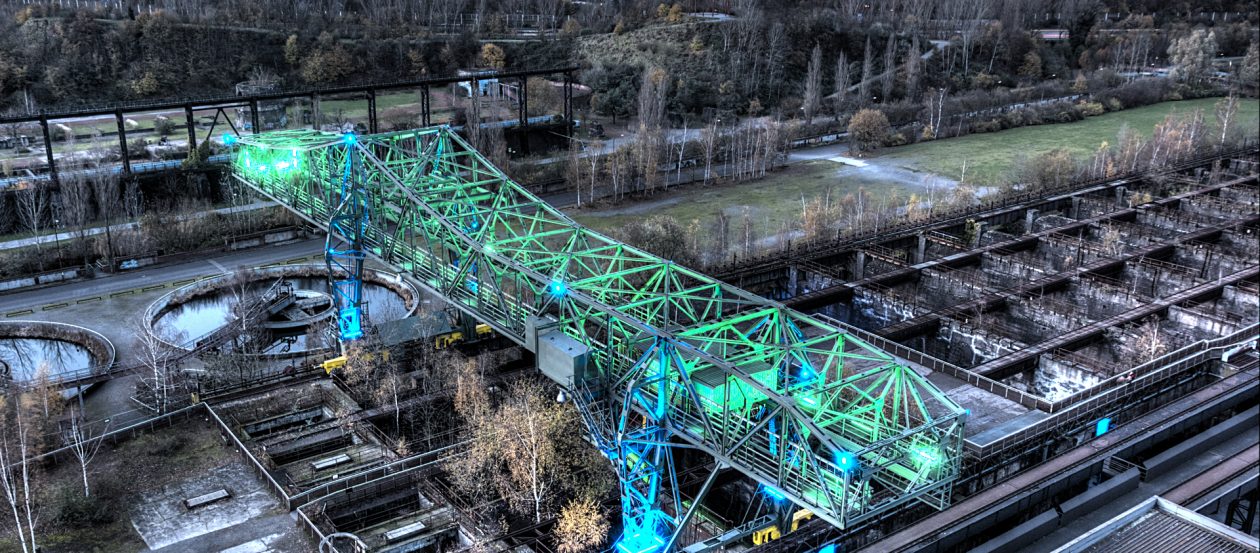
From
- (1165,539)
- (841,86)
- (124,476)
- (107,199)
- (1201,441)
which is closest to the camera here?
(1165,539)

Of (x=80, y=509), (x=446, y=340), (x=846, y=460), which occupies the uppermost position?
(x=846, y=460)

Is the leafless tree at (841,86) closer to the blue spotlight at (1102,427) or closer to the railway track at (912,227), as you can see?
the railway track at (912,227)

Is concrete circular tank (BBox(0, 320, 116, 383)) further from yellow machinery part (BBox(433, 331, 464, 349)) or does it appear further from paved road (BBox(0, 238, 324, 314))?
yellow machinery part (BBox(433, 331, 464, 349))

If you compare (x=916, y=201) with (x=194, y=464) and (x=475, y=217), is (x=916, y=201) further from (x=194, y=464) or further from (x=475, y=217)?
(x=194, y=464)

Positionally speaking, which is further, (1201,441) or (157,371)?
(157,371)

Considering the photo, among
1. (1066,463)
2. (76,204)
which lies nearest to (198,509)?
(1066,463)

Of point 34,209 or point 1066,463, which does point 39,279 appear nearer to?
point 34,209

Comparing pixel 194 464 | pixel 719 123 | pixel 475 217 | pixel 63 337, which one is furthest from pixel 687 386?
pixel 719 123
